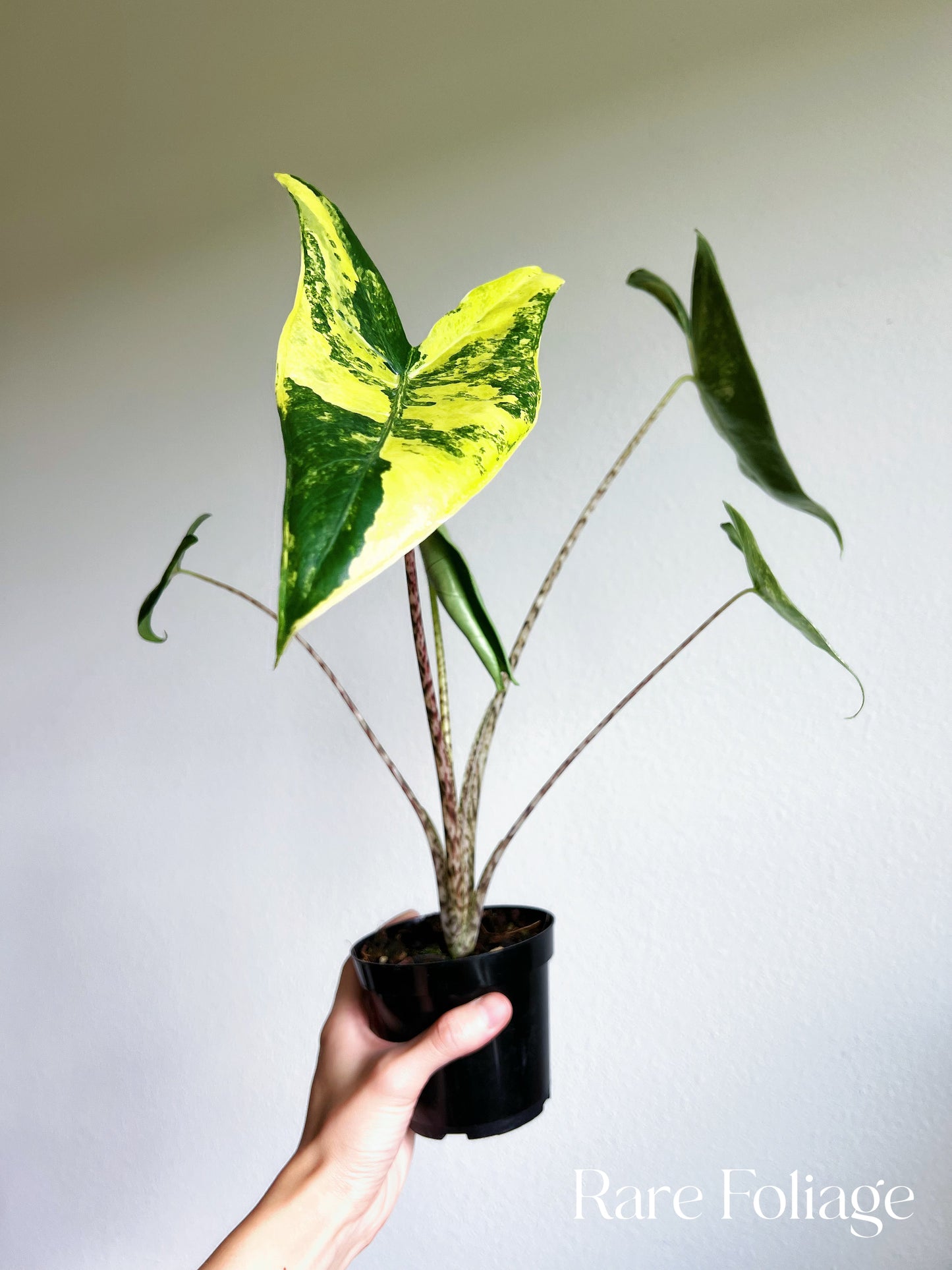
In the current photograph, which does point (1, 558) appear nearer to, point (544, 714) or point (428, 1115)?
point (544, 714)

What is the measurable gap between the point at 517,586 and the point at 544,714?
0.17m

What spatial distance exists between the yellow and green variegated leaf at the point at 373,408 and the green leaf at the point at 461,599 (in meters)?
0.10

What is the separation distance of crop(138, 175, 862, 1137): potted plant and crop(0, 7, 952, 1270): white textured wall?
0.42 meters

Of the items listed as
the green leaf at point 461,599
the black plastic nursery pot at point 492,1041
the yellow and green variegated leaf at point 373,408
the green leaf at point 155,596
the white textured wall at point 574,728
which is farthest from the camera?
the white textured wall at point 574,728

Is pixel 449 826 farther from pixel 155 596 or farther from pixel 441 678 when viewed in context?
pixel 155 596

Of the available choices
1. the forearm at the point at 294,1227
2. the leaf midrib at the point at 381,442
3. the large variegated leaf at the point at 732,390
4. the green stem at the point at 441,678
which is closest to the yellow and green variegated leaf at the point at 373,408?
the leaf midrib at the point at 381,442

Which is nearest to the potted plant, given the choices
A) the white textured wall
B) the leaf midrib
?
the leaf midrib

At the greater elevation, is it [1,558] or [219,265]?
[219,265]

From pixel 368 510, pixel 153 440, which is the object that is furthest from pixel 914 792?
pixel 153 440

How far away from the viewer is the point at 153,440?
1.40 meters

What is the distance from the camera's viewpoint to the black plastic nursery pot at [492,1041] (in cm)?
59

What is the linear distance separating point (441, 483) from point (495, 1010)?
1.31ft

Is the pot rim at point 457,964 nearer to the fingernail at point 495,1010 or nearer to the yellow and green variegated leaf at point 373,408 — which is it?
the fingernail at point 495,1010

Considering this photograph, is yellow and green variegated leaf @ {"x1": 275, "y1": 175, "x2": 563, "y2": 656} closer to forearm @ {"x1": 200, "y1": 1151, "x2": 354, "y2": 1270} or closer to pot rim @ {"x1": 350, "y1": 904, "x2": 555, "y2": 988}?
pot rim @ {"x1": 350, "y1": 904, "x2": 555, "y2": 988}
